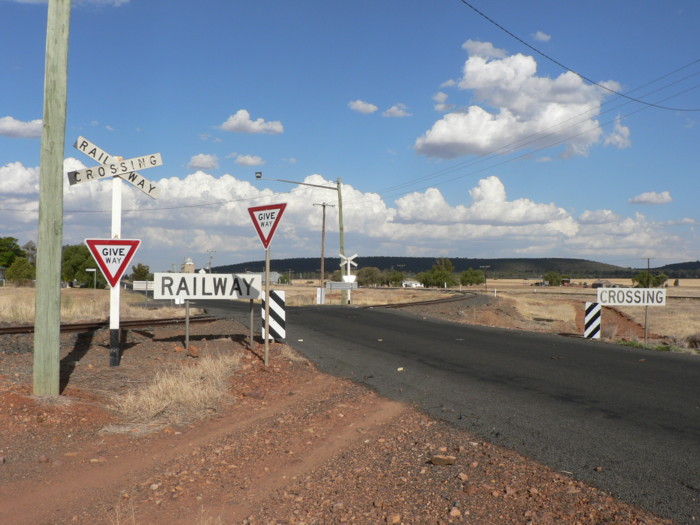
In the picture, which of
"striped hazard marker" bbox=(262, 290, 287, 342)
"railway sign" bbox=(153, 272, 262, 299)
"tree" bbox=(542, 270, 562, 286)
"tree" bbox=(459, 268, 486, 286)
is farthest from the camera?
"tree" bbox=(542, 270, 562, 286)

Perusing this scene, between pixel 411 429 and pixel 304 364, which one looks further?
pixel 304 364

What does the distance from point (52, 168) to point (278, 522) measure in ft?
18.9

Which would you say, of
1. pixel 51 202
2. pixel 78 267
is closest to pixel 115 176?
pixel 51 202

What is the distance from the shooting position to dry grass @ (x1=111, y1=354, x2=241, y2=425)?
7.47 meters

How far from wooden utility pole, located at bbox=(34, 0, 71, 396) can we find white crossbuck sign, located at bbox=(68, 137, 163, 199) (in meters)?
2.70

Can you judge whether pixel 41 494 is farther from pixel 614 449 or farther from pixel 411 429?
pixel 614 449

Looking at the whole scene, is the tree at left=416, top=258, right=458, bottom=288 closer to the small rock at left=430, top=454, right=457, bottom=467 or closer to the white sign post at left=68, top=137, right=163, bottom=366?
the white sign post at left=68, top=137, right=163, bottom=366

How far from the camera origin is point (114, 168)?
11102 millimetres

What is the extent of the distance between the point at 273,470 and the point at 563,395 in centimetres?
499

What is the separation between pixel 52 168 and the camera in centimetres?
797

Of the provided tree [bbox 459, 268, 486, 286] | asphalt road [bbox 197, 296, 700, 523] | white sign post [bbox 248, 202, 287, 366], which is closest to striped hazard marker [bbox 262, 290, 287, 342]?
asphalt road [bbox 197, 296, 700, 523]

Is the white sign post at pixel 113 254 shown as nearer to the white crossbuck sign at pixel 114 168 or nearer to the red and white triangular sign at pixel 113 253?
the red and white triangular sign at pixel 113 253

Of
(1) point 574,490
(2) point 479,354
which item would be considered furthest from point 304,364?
(1) point 574,490

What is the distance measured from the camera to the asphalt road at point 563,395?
540 centimetres
